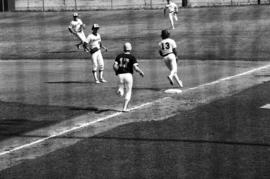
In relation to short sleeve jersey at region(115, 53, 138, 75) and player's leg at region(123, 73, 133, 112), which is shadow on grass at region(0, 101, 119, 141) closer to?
player's leg at region(123, 73, 133, 112)

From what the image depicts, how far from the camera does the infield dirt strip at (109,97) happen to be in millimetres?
13883

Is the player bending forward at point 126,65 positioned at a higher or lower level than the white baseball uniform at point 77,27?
lower

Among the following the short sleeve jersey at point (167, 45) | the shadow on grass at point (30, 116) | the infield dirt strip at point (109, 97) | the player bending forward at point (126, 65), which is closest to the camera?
the infield dirt strip at point (109, 97)

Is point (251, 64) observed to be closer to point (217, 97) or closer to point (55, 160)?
point (217, 97)

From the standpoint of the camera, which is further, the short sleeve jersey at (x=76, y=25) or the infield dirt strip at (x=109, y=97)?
the short sleeve jersey at (x=76, y=25)

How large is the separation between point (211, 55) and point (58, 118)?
17449mm

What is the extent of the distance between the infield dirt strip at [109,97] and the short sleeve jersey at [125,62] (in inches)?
50.7

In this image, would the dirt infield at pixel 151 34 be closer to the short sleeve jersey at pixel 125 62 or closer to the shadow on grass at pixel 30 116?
the shadow on grass at pixel 30 116

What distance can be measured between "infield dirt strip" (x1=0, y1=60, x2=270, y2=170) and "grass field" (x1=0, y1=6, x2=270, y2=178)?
0.11 ft

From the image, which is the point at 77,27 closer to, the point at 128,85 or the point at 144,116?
the point at 128,85

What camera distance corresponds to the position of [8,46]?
4234 cm

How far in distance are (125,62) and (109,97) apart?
3274 millimetres

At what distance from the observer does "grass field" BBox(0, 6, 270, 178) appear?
11.4 m

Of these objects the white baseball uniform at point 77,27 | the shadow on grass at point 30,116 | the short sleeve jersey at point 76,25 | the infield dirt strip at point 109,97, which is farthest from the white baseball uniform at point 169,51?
the short sleeve jersey at point 76,25
